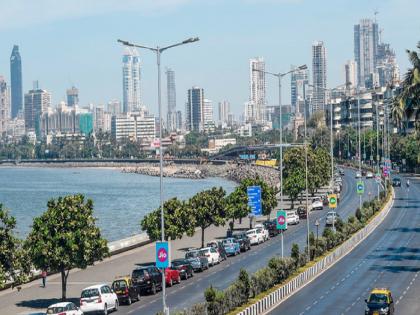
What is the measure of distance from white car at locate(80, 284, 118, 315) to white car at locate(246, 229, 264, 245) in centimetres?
3418

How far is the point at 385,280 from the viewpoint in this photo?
193ft

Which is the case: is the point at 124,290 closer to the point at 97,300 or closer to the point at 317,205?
the point at 97,300

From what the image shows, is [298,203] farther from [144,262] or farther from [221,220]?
[144,262]

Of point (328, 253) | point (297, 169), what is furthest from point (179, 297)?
point (297, 169)

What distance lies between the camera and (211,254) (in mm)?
69500

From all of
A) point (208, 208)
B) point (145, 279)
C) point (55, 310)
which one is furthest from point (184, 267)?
point (208, 208)

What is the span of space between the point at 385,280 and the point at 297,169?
2589 inches

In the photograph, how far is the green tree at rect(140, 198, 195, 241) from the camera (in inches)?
2933

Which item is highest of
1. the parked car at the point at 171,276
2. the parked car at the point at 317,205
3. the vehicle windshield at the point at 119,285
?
the parked car at the point at 317,205

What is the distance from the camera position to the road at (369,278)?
48.8 metres

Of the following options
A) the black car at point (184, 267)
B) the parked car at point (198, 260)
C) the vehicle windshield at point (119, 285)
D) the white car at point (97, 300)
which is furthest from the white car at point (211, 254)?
the white car at point (97, 300)

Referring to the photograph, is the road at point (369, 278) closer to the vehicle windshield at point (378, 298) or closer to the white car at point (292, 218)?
the vehicle windshield at point (378, 298)

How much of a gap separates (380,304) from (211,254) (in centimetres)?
2606

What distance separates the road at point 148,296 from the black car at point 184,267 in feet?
1.51
